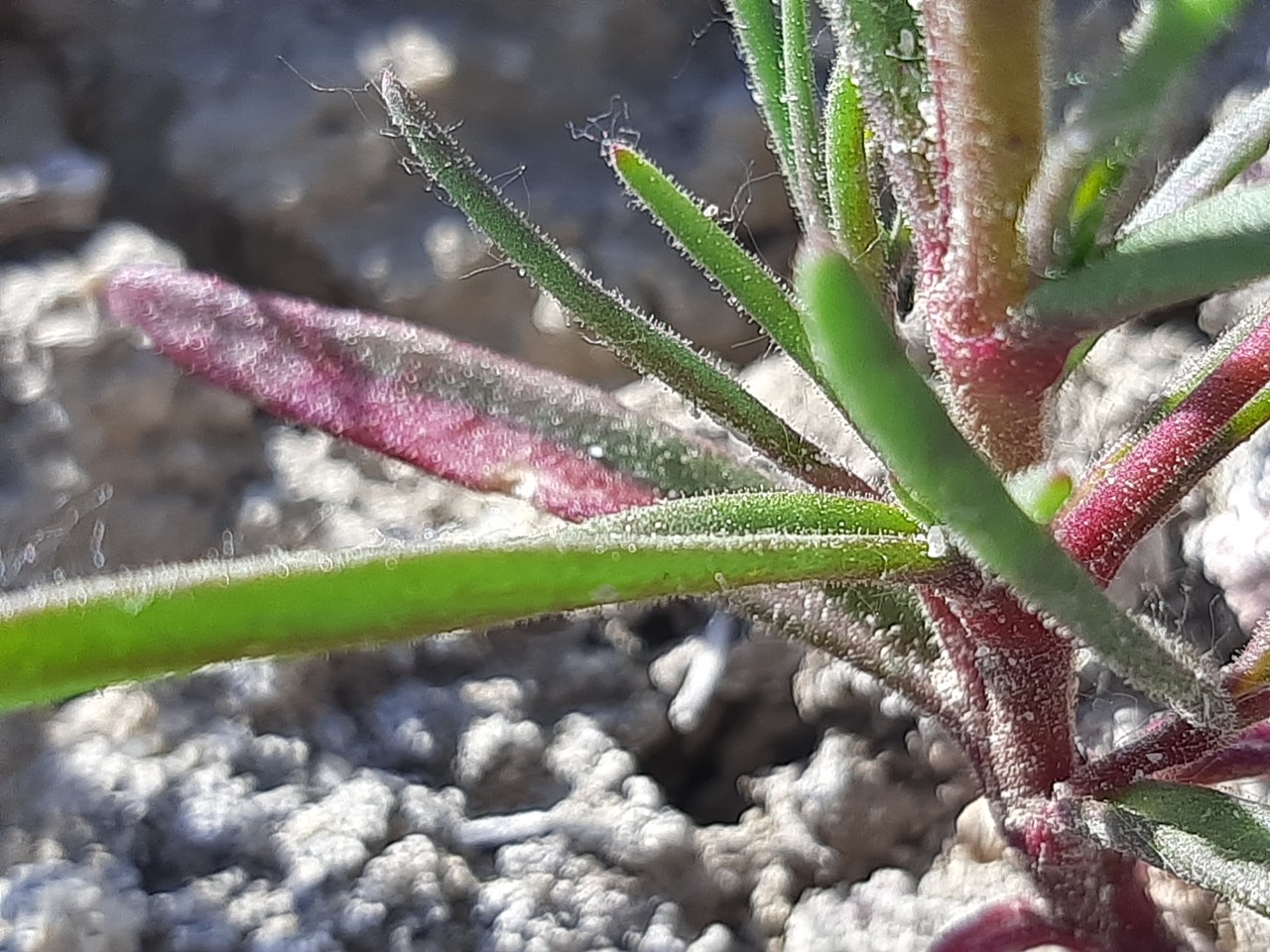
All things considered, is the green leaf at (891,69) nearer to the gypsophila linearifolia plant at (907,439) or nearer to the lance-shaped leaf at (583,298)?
the gypsophila linearifolia plant at (907,439)

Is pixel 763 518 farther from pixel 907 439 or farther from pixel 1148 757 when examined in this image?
pixel 1148 757

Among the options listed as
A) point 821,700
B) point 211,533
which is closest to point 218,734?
point 211,533

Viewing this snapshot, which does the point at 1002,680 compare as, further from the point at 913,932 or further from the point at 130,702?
the point at 130,702

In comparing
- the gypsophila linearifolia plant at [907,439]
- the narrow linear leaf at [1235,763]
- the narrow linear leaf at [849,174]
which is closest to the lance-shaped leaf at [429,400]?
the gypsophila linearifolia plant at [907,439]

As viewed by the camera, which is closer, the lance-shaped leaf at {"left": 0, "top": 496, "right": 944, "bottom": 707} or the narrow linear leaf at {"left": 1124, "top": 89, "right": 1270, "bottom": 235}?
the lance-shaped leaf at {"left": 0, "top": 496, "right": 944, "bottom": 707}

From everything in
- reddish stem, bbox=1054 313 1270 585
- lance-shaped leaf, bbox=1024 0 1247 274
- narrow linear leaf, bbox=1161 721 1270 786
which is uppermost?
lance-shaped leaf, bbox=1024 0 1247 274

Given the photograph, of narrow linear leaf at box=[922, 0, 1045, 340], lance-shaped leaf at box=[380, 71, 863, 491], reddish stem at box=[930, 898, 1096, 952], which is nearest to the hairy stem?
narrow linear leaf at box=[922, 0, 1045, 340]

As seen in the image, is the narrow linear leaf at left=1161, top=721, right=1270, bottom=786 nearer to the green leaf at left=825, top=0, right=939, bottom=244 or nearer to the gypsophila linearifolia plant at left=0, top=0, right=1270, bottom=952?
the gypsophila linearifolia plant at left=0, top=0, right=1270, bottom=952
